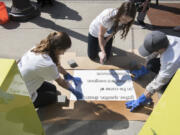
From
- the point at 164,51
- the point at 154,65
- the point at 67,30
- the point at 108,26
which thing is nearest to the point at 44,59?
the point at 108,26

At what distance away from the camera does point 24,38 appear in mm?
4574

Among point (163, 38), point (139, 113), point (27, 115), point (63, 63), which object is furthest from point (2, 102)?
point (63, 63)

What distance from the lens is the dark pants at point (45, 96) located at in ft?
9.77

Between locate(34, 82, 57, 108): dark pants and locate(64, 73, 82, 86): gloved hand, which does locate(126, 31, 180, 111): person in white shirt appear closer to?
locate(64, 73, 82, 86): gloved hand

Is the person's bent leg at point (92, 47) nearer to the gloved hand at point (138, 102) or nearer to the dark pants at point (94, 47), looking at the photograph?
the dark pants at point (94, 47)

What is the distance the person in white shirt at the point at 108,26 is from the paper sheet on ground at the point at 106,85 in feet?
1.17

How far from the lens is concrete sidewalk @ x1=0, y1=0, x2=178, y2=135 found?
4.23 meters

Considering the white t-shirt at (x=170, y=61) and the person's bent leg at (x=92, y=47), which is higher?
the white t-shirt at (x=170, y=61)

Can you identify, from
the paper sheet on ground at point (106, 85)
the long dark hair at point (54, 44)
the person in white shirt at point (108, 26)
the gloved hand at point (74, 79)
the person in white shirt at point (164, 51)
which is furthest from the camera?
the gloved hand at point (74, 79)

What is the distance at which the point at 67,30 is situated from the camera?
15.7 feet

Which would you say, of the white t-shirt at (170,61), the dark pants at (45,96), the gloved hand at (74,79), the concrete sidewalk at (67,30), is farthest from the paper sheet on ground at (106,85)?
the white t-shirt at (170,61)

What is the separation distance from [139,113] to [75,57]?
5.41ft

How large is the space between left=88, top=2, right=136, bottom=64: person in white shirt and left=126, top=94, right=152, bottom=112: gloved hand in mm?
808

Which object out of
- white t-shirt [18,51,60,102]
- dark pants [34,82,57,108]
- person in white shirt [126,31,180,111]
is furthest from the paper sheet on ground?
white t-shirt [18,51,60,102]
